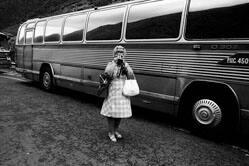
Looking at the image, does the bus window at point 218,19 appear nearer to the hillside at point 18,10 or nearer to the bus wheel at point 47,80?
the bus wheel at point 47,80

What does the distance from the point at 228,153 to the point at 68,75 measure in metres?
5.59

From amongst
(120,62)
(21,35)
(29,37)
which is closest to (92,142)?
(120,62)

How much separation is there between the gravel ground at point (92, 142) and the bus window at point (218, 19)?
192 centimetres

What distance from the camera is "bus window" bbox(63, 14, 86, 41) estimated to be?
27.2 ft

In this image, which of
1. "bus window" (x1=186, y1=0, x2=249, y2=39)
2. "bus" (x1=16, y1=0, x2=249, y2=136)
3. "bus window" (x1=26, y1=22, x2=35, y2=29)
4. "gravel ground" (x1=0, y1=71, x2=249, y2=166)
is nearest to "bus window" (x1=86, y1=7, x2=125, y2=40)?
"bus" (x1=16, y1=0, x2=249, y2=136)

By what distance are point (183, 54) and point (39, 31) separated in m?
6.86

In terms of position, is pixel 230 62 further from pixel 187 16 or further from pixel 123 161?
pixel 123 161

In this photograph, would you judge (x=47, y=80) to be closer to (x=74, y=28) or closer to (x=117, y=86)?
(x=74, y=28)

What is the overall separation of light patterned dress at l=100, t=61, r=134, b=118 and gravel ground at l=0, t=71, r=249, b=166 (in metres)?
0.53

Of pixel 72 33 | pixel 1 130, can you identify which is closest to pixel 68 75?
pixel 72 33

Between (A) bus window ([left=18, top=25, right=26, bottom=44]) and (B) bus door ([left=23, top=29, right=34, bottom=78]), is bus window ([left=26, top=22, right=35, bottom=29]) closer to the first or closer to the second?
(B) bus door ([left=23, top=29, right=34, bottom=78])

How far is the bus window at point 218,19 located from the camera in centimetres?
460

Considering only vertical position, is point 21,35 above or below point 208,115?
above

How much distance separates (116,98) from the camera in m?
4.68
